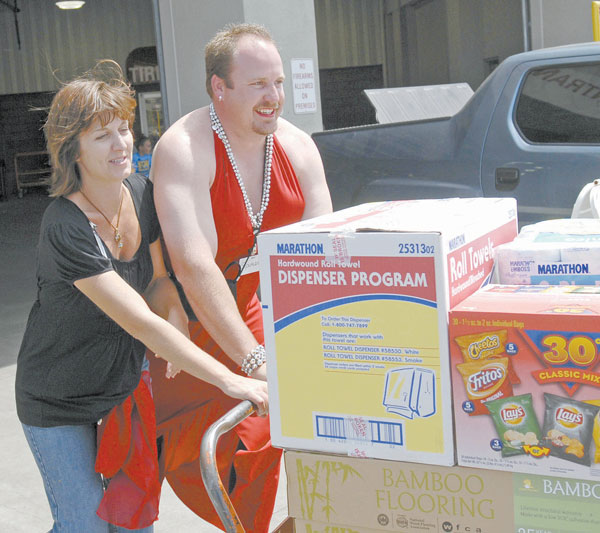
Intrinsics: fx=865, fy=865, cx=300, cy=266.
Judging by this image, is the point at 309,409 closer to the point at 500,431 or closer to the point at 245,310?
the point at 500,431

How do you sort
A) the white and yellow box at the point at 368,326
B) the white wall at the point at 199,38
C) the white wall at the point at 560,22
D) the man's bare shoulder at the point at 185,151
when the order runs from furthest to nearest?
1. the white wall at the point at 560,22
2. the white wall at the point at 199,38
3. the man's bare shoulder at the point at 185,151
4. the white and yellow box at the point at 368,326

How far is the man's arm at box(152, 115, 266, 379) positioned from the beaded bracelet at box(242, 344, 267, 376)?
0.01 meters

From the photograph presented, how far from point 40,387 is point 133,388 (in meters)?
0.25

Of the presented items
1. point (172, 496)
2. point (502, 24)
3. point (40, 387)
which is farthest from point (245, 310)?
point (502, 24)

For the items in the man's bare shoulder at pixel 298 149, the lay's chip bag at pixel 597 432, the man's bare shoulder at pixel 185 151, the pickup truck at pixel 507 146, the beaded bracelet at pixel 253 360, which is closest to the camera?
the lay's chip bag at pixel 597 432

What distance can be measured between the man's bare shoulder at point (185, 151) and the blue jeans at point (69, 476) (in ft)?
→ 2.53

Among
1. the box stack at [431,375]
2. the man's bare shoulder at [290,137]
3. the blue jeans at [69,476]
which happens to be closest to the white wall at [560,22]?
the man's bare shoulder at [290,137]

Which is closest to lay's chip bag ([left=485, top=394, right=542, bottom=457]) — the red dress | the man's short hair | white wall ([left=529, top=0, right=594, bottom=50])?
the red dress

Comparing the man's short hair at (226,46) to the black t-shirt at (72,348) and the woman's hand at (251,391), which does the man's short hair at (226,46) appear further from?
the woman's hand at (251,391)

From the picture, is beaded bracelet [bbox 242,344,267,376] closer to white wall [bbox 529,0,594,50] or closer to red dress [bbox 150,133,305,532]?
red dress [bbox 150,133,305,532]

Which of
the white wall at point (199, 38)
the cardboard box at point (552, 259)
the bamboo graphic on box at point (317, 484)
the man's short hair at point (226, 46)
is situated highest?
the white wall at point (199, 38)

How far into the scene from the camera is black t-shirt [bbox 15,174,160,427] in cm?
234

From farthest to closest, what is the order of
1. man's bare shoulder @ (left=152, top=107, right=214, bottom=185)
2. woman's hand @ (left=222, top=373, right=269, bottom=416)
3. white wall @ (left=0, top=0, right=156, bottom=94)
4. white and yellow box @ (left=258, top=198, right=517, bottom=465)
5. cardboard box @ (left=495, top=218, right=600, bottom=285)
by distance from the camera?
white wall @ (left=0, top=0, right=156, bottom=94) → man's bare shoulder @ (left=152, top=107, right=214, bottom=185) → woman's hand @ (left=222, top=373, right=269, bottom=416) → cardboard box @ (left=495, top=218, right=600, bottom=285) → white and yellow box @ (left=258, top=198, right=517, bottom=465)

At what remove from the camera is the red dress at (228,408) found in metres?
2.40
